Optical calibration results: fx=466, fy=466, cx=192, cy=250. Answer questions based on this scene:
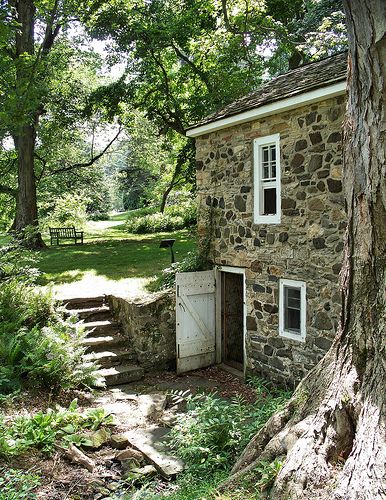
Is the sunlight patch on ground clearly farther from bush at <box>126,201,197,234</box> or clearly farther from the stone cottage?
bush at <box>126,201,197,234</box>

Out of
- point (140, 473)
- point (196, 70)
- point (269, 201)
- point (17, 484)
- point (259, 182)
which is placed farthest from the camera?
point (196, 70)

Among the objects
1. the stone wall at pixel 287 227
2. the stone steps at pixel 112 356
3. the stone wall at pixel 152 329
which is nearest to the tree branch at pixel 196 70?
the stone wall at pixel 287 227

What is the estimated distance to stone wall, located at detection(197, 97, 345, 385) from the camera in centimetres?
748

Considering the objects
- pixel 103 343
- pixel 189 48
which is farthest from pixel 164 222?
pixel 103 343

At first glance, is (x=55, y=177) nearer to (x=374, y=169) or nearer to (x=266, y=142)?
(x=266, y=142)

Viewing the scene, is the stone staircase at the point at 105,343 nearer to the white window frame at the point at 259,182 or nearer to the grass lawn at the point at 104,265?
the grass lawn at the point at 104,265

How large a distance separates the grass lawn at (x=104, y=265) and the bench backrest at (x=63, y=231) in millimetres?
777

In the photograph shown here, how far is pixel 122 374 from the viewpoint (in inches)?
366

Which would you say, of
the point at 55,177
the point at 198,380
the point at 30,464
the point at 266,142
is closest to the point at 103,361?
the point at 198,380

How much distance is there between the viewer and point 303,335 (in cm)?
802

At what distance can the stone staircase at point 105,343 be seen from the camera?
930 cm

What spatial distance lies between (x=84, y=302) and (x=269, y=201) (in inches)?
196

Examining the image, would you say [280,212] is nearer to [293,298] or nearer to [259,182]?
[259,182]

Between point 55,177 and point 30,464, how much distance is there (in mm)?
23477
